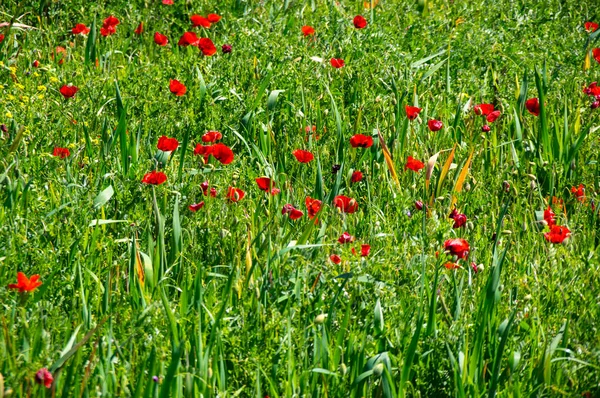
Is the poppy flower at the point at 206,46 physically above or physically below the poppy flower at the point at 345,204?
above

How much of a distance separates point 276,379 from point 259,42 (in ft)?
7.47

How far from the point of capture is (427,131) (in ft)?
11.1

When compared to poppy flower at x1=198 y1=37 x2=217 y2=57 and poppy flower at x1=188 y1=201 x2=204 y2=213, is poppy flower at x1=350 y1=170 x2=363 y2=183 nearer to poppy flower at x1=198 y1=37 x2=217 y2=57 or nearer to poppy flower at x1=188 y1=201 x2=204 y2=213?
poppy flower at x1=188 y1=201 x2=204 y2=213

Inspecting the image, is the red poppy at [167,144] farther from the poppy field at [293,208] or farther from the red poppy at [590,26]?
the red poppy at [590,26]

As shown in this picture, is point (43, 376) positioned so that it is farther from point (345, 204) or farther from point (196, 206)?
point (345, 204)

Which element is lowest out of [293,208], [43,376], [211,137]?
[43,376]

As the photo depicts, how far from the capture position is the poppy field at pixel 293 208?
194cm

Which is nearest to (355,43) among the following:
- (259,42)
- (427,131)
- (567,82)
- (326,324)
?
(259,42)

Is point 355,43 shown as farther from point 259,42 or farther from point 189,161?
point 189,161

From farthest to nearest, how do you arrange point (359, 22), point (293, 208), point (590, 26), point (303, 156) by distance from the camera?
point (590, 26)
point (359, 22)
point (303, 156)
point (293, 208)

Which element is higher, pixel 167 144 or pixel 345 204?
pixel 167 144

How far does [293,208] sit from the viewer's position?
94.0 inches

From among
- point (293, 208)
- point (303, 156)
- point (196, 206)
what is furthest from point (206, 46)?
→ point (293, 208)

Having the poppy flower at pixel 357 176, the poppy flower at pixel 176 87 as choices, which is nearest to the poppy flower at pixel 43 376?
the poppy flower at pixel 357 176
